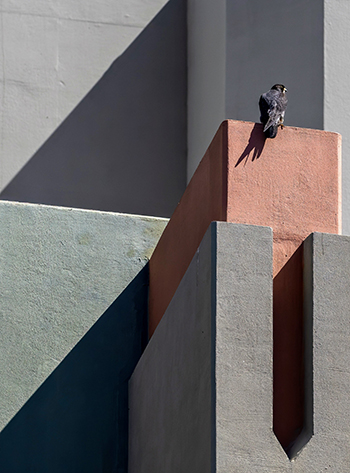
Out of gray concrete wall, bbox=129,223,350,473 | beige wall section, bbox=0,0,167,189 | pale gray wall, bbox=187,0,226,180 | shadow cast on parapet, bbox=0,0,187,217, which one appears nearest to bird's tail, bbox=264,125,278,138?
gray concrete wall, bbox=129,223,350,473

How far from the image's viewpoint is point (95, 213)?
6.77 meters

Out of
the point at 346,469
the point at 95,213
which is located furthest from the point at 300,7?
the point at 346,469

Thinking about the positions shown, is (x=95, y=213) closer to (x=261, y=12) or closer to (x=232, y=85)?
(x=232, y=85)

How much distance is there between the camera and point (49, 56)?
9.70 metres

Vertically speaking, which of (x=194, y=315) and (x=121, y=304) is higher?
(x=121, y=304)

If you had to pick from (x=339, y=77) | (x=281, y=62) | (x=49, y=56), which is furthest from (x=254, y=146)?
(x=49, y=56)

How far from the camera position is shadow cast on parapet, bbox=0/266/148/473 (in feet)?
20.1

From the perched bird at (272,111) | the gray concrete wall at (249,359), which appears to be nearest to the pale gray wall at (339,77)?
the perched bird at (272,111)

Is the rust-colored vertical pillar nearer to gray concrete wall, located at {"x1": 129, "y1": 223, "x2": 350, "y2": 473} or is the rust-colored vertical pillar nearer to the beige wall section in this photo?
gray concrete wall, located at {"x1": 129, "y1": 223, "x2": 350, "y2": 473}

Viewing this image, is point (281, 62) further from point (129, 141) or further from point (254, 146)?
point (254, 146)

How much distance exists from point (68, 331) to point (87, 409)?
2.00 ft

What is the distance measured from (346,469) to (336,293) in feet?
2.96

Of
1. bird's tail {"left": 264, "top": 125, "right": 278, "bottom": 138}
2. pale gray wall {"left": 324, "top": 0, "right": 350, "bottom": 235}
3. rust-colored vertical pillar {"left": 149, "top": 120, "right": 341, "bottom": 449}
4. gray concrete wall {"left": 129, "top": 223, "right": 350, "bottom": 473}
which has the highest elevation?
pale gray wall {"left": 324, "top": 0, "right": 350, "bottom": 235}

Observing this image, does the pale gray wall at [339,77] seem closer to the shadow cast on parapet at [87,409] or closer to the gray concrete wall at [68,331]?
the gray concrete wall at [68,331]
